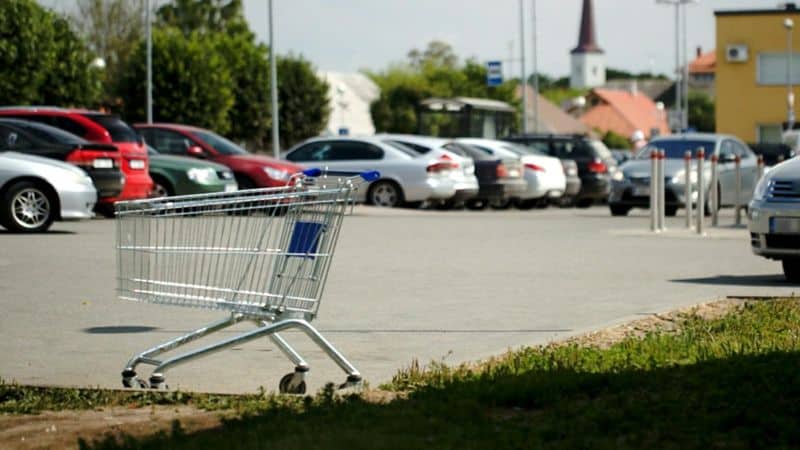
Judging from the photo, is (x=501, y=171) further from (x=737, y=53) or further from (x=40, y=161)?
(x=737, y=53)

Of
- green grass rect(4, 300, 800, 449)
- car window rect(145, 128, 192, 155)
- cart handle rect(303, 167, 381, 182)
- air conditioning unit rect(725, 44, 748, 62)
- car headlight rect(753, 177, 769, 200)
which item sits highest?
air conditioning unit rect(725, 44, 748, 62)

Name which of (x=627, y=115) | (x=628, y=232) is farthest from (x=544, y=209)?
(x=627, y=115)

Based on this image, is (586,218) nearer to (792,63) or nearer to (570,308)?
(570,308)

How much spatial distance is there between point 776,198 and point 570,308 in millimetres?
2993

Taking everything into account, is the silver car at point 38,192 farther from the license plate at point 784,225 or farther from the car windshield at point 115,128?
the license plate at point 784,225

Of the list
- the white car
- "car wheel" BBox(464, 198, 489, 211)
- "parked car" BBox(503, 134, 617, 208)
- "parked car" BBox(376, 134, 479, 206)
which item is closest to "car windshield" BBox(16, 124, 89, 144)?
"parked car" BBox(376, 134, 479, 206)

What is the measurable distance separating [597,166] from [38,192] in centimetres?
2190

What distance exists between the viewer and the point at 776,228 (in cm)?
1441

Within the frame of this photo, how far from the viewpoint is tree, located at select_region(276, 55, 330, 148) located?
6731 centimetres

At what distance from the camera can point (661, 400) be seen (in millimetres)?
6984

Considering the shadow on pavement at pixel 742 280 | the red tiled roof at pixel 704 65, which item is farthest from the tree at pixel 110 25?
the red tiled roof at pixel 704 65

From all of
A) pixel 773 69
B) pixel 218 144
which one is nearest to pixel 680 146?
pixel 218 144

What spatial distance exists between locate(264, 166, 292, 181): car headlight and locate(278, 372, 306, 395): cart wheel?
2006 centimetres

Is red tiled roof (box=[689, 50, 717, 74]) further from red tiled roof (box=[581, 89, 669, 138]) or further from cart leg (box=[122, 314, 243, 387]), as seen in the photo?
cart leg (box=[122, 314, 243, 387])
